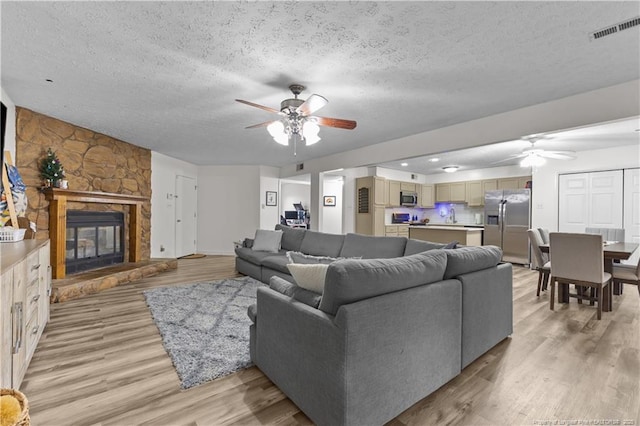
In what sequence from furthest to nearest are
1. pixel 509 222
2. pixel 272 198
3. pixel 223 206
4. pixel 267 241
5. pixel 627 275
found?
pixel 272 198 → pixel 223 206 → pixel 509 222 → pixel 267 241 → pixel 627 275

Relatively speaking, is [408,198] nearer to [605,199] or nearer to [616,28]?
[605,199]

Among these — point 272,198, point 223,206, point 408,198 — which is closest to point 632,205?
point 408,198

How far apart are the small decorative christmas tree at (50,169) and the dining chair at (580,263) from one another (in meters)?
6.25

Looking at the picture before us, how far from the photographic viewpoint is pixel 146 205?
5.73 meters

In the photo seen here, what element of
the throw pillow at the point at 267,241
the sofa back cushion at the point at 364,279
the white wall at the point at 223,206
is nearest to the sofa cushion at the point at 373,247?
the throw pillow at the point at 267,241

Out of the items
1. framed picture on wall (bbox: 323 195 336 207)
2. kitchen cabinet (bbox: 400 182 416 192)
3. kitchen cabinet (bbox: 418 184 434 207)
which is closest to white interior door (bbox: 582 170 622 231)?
kitchen cabinet (bbox: 418 184 434 207)

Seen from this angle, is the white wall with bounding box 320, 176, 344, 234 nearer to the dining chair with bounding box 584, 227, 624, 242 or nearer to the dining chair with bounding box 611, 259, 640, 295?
the dining chair with bounding box 584, 227, 624, 242

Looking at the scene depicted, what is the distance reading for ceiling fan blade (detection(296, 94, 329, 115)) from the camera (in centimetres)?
246

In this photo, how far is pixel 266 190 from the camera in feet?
25.6

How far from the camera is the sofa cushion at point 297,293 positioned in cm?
171

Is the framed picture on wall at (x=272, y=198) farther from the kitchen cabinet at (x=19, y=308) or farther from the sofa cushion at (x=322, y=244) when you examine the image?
the kitchen cabinet at (x=19, y=308)

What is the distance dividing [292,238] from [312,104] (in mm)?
3072

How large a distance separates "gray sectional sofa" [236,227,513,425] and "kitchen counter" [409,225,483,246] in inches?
151

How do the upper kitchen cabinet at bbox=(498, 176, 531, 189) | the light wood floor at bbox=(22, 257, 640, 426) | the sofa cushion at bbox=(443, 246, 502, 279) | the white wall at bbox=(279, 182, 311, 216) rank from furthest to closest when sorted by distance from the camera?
1. the white wall at bbox=(279, 182, 311, 216)
2. the upper kitchen cabinet at bbox=(498, 176, 531, 189)
3. the sofa cushion at bbox=(443, 246, 502, 279)
4. the light wood floor at bbox=(22, 257, 640, 426)
